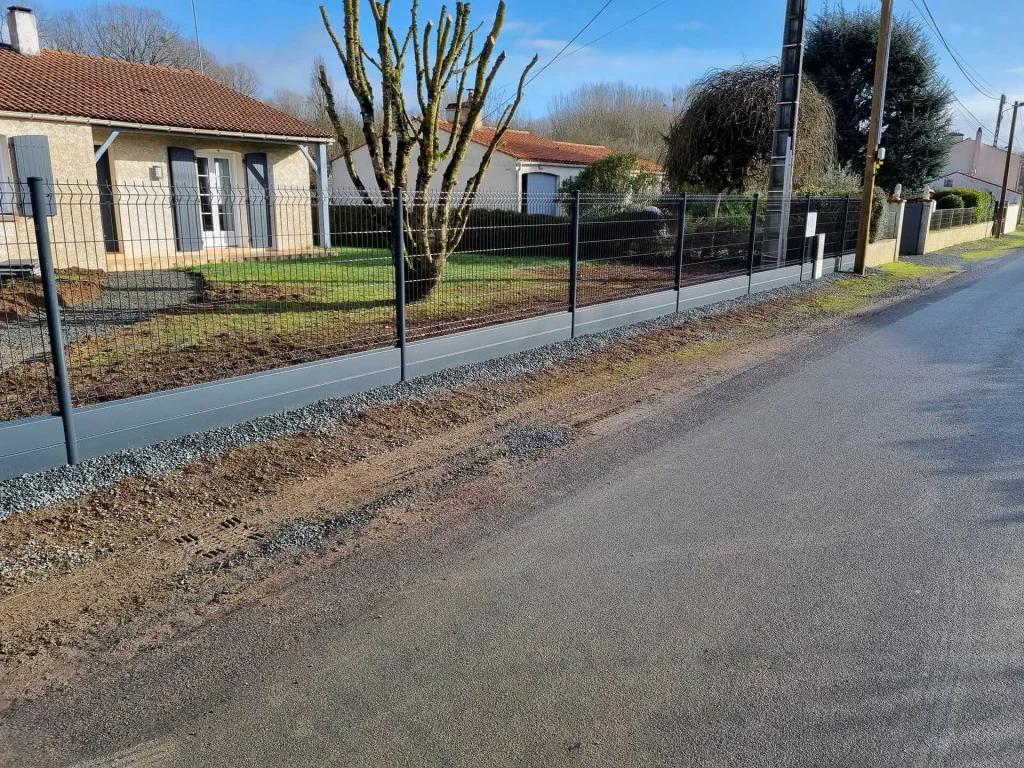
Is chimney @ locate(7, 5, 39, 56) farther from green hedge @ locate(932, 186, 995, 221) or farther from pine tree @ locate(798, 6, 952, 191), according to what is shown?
green hedge @ locate(932, 186, 995, 221)

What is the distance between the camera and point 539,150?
3225 cm

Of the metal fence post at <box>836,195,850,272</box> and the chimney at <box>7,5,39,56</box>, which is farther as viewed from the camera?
the metal fence post at <box>836,195,850,272</box>

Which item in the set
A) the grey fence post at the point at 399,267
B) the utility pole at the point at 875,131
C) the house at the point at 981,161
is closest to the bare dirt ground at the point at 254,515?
the grey fence post at the point at 399,267

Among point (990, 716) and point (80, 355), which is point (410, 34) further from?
point (990, 716)

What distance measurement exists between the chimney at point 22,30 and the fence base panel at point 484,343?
15475 millimetres

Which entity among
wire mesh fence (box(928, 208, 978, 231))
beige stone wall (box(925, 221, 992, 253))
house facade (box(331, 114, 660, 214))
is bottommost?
beige stone wall (box(925, 221, 992, 253))

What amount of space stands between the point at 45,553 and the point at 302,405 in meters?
2.64

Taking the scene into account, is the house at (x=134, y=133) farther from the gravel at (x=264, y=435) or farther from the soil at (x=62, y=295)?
the gravel at (x=264, y=435)

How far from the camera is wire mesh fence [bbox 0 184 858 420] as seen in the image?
6.75m

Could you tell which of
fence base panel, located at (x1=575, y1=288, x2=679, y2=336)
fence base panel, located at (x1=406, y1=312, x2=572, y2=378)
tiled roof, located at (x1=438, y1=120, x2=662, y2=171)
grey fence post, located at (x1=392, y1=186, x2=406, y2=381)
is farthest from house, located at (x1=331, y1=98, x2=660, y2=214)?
grey fence post, located at (x1=392, y1=186, x2=406, y2=381)

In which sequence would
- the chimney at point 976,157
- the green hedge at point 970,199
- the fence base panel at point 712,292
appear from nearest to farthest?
the fence base panel at point 712,292
the green hedge at point 970,199
the chimney at point 976,157

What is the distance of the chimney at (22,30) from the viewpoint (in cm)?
1641

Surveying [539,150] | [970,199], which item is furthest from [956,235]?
[539,150]

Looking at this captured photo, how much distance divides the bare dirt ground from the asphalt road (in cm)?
27
